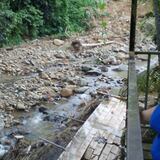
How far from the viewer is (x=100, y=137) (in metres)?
5.12

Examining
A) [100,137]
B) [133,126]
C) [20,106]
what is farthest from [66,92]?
[133,126]

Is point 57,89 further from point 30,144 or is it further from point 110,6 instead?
point 110,6

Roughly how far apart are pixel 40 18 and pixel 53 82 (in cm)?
431

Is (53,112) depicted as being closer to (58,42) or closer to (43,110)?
(43,110)

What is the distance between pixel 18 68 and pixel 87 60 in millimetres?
2277

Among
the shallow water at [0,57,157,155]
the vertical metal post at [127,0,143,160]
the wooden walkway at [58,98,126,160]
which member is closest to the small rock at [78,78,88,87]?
the shallow water at [0,57,157,155]

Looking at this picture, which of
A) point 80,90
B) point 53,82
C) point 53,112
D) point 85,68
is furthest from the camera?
point 85,68

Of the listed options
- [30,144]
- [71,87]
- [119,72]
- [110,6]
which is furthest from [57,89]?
[110,6]

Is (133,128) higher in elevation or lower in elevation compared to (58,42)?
higher

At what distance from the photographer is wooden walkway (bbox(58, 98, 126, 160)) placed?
179 inches

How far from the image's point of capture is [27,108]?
312 inches

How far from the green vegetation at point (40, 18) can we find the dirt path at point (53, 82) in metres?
0.53

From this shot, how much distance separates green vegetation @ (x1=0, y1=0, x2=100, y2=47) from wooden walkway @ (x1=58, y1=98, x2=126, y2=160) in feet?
20.2

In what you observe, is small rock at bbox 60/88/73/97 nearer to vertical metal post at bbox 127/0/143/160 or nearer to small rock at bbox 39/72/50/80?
small rock at bbox 39/72/50/80
